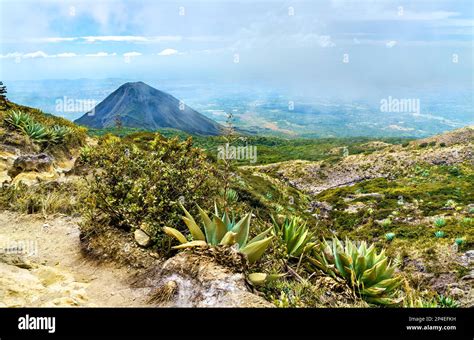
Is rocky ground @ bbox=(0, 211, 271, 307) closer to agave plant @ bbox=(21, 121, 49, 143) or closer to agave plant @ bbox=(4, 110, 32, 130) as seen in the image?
agave plant @ bbox=(21, 121, 49, 143)

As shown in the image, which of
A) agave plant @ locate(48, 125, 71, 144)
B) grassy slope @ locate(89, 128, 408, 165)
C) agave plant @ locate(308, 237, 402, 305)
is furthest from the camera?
grassy slope @ locate(89, 128, 408, 165)

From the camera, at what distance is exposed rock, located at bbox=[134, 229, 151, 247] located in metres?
4.94

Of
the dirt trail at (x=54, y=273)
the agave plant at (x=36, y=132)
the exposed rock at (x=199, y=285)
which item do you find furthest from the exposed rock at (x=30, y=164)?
the exposed rock at (x=199, y=285)

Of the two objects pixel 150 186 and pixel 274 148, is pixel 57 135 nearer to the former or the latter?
pixel 150 186

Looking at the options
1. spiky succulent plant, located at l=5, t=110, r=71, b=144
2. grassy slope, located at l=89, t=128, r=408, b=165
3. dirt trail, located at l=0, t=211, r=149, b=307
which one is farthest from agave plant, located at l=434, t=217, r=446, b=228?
dirt trail, located at l=0, t=211, r=149, b=307

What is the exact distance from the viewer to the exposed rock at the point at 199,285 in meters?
3.41

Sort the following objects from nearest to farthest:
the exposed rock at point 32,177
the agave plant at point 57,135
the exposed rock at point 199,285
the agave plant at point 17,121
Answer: the exposed rock at point 199,285 → the exposed rock at point 32,177 → the agave plant at point 17,121 → the agave plant at point 57,135

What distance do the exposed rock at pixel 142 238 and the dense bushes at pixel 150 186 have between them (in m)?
0.08

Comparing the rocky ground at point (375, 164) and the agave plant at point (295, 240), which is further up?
the agave plant at point (295, 240)

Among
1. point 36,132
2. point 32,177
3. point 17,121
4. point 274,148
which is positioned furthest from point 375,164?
point 274,148

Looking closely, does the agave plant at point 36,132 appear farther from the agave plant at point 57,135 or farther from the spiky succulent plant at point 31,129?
the agave plant at point 57,135

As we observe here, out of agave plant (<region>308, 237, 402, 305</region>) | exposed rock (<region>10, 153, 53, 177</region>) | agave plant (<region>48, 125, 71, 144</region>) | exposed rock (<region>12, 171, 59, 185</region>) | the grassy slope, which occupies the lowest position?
the grassy slope

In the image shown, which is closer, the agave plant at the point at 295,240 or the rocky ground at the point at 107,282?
the rocky ground at the point at 107,282

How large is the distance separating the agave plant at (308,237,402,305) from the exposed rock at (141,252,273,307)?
1.53 metres
